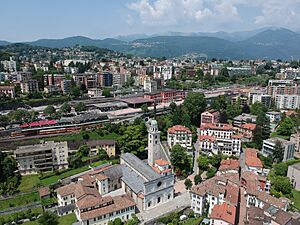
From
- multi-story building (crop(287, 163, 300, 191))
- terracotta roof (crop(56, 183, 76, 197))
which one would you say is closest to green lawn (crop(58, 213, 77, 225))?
terracotta roof (crop(56, 183, 76, 197))

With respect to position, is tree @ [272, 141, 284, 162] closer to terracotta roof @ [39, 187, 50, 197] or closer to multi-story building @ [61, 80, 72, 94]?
terracotta roof @ [39, 187, 50, 197]

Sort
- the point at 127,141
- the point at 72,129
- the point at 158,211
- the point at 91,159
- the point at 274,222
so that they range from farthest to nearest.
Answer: the point at 72,129 → the point at 127,141 → the point at 91,159 → the point at 158,211 → the point at 274,222

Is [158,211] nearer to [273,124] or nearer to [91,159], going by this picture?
[91,159]

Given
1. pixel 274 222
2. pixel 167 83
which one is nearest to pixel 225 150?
pixel 274 222

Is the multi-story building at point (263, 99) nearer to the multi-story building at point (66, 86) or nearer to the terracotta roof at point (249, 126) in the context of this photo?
the terracotta roof at point (249, 126)

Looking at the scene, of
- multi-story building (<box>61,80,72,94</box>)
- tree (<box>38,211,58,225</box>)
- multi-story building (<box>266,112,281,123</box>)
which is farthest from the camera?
multi-story building (<box>61,80,72,94</box>)

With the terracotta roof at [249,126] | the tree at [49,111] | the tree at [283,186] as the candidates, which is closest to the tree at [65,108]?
the tree at [49,111]

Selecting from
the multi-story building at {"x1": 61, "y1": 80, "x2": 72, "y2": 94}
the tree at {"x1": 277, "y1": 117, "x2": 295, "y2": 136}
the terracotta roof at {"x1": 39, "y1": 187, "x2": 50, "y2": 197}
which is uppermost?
the multi-story building at {"x1": 61, "y1": 80, "x2": 72, "y2": 94}
